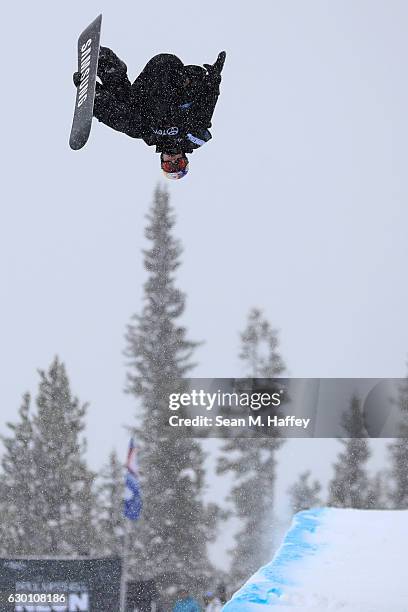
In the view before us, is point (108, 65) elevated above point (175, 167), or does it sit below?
above

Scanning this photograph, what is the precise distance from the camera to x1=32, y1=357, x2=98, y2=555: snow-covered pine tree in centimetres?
2447

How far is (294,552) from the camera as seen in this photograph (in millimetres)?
7375

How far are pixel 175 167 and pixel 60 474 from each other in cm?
1906

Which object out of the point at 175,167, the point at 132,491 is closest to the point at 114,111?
the point at 175,167

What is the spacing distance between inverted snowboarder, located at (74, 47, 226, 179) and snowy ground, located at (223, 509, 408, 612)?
118 inches

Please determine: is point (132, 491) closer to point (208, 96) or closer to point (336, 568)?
point (336, 568)

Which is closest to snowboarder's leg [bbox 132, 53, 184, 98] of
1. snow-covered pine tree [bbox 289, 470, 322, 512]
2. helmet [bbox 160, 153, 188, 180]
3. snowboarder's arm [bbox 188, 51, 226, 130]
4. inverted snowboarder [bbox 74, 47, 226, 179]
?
inverted snowboarder [bbox 74, 47, 226, 179]

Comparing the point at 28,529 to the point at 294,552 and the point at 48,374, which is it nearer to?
the point at 48,374

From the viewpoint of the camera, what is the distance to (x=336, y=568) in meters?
6.98

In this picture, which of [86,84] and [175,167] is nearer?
[86,84]

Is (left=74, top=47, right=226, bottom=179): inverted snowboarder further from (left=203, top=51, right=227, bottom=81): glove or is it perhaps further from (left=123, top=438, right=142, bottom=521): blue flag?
(left=123, top=438, right=142, bottom=521): blue flag

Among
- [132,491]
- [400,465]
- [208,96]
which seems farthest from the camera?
[400,465]

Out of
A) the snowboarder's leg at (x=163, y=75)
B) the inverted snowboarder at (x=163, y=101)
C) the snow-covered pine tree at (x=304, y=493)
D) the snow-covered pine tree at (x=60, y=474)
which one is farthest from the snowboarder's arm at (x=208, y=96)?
the snow-covered pine tree at (x=304, y=493)

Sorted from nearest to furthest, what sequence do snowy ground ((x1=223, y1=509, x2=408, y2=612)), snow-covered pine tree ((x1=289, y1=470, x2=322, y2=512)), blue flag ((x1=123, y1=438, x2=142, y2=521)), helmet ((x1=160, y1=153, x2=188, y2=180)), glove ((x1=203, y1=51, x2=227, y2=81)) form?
1. snowy ground ((x1=223, y1=509, x2=408, y2=612))
2. glove ((x1=203, y1=51, x2=227, y2=81))
3. helmet ((x1=160, y1=153, x2=188, y2=180))
4. blue flag ((x1=123, y1=438, x2=142, y2=521))
5. snow-covered pine tree ((x1=289, y1=470, x2=322, y2=512))
